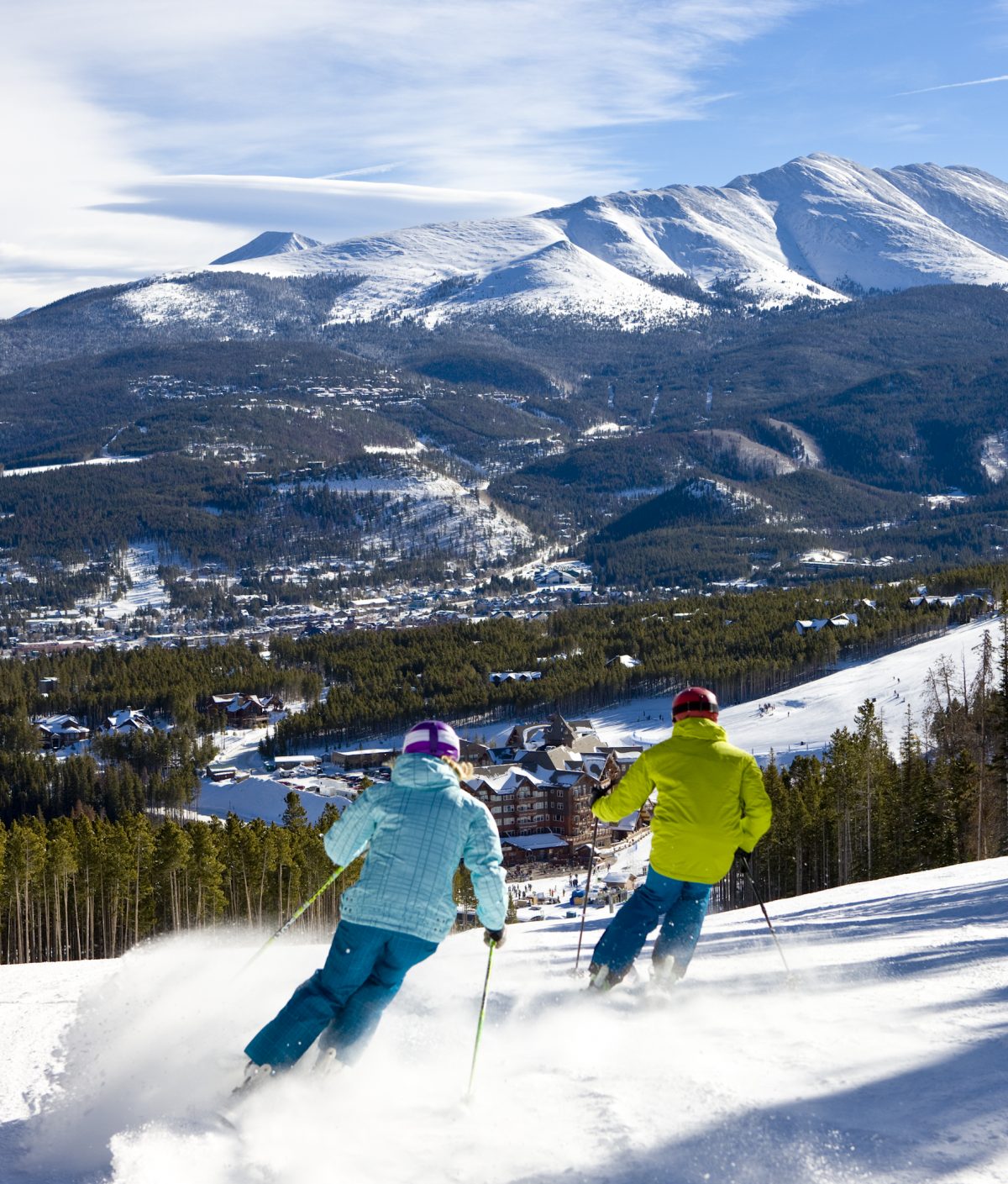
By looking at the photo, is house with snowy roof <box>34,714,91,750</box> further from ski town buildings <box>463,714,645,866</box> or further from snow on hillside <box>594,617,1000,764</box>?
snow on hillside <box>594,617,1000,764</box>

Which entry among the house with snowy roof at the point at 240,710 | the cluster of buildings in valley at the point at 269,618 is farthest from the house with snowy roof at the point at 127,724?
the cluster of buildings in valley at the point at 269,618

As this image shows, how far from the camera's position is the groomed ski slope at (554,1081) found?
520 cm

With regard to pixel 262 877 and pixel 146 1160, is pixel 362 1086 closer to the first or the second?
pixel 146 1160

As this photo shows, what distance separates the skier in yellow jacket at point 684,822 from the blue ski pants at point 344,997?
1.93 metres

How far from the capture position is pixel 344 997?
639 centimetres

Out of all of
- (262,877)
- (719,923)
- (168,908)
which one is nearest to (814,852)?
(262,877)

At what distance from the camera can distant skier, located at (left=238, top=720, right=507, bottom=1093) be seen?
6.33 m

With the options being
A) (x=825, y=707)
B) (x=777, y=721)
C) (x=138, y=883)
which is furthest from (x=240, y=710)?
(x=138, y=883)

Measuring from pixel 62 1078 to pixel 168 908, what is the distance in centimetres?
2572

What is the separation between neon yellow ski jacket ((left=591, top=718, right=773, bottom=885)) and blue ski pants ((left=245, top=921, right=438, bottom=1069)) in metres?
2.00

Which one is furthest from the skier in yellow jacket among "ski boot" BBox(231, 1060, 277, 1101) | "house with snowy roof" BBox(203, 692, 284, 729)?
"house with snowy roof" BBox(203, 692, 284, 729)

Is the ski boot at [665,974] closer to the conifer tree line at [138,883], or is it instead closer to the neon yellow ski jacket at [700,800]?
the neon yellow ski jacket at [700,800]

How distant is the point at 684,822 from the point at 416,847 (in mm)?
2123

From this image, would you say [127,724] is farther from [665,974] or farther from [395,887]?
[395,887]
